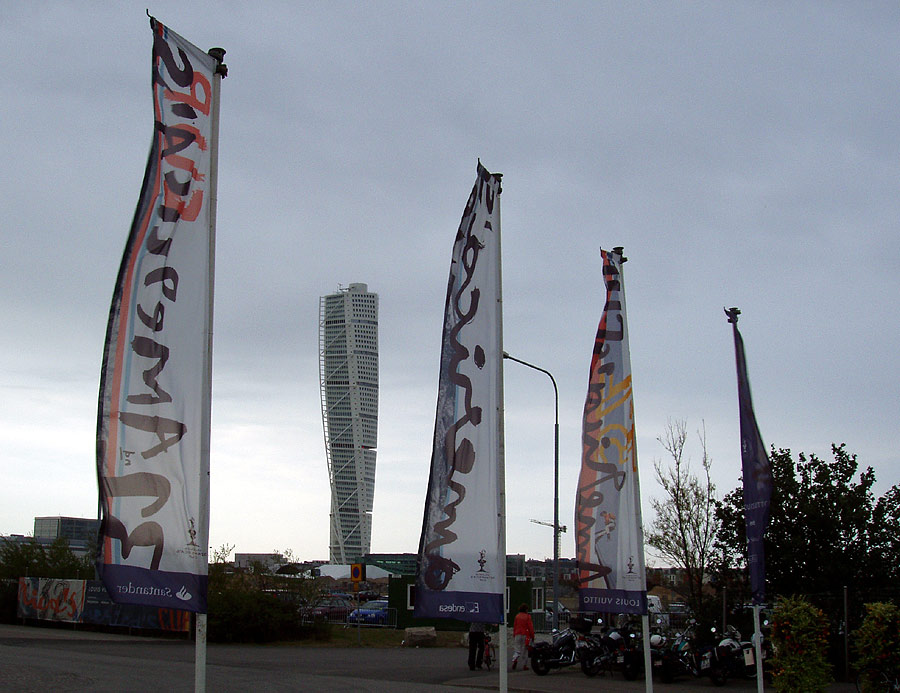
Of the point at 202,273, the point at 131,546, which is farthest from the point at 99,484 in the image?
the point at 202,273

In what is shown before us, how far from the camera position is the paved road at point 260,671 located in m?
16.9

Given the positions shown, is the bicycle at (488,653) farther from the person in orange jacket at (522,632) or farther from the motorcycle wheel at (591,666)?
the motorcycle wheel at (591,666)

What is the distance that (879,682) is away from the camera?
13086 millimetres

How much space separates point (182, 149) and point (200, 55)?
1129 millimetres

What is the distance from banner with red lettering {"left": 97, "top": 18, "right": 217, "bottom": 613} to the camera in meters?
7.98

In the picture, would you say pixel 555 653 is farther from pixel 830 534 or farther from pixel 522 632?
pixel 830 534

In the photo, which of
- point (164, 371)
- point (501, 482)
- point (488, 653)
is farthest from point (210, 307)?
point (488, 653)

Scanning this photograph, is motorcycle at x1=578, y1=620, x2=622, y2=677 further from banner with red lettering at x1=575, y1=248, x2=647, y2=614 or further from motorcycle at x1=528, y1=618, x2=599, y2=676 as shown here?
banner with red lettering at x1=575, y1=248, x2=647, y2=614

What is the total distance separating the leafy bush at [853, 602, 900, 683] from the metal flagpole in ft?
32.3

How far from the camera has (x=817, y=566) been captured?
21.7 meters

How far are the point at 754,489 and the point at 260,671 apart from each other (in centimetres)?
1184

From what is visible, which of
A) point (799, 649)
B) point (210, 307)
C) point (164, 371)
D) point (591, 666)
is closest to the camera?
point (164, 371)

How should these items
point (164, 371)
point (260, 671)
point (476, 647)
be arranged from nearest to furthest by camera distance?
point (164, 371) → point (260, 671) → point (476, 647)

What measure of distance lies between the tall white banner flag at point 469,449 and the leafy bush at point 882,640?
6485mm
